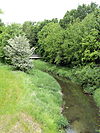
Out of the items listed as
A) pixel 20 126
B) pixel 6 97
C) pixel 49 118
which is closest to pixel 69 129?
pixel 49 118

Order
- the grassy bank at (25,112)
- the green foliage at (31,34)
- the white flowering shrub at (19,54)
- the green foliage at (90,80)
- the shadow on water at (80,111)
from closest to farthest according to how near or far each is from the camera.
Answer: the grassy bank at (25,112), the shadow on water at (80,111), the green foliage at (90,80), the white flowering shrub at (19,54), the green foliage at (31,34)

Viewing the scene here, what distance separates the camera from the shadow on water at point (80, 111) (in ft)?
60.0

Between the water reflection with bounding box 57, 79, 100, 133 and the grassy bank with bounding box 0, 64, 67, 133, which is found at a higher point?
the grassy bank with bounding box 0, 64, 67, 133

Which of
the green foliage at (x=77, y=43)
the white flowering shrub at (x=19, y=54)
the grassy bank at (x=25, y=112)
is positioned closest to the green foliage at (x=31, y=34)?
the green foliage at (x=77, y=43)

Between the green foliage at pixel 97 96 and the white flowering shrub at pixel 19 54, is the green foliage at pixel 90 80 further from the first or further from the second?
the white flowering shrub at pixel 19 54

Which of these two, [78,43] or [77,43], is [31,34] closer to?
[77,43]

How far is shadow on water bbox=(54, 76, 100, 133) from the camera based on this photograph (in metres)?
18.3

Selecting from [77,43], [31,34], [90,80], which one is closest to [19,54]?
[90,80]

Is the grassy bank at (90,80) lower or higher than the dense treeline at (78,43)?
lower

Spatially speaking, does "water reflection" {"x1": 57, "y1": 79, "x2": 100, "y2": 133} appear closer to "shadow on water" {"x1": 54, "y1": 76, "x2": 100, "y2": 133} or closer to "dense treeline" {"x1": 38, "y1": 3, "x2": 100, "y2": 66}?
"shadow on water" {"x1": 54, "y1": 76, "x2": 100, "y2": 133}

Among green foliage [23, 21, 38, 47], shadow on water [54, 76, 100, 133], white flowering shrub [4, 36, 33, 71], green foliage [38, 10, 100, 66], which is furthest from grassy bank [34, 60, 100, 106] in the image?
green foliage [23, 21, 38, 47]

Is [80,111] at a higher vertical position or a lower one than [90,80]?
lower

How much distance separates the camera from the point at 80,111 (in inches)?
874

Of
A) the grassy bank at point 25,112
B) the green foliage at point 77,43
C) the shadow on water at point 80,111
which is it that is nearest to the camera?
the grassy bank at point 25,112
